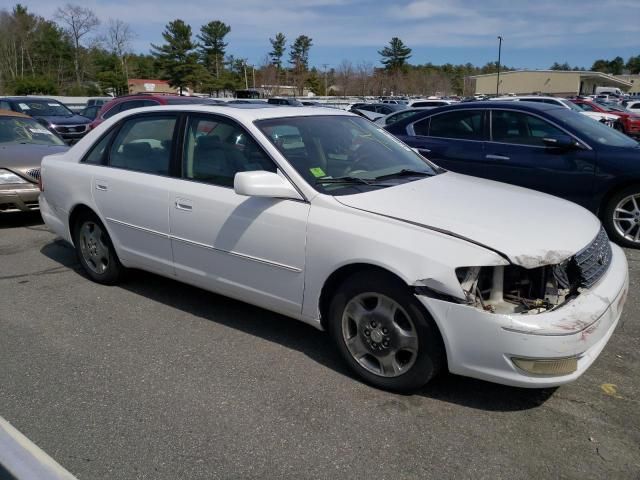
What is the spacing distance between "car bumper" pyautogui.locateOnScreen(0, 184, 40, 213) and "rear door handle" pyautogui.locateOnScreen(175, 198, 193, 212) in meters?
4.15

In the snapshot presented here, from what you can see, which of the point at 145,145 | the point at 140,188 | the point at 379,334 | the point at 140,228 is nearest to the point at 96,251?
the point at 140,228

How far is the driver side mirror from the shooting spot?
20.9 ft

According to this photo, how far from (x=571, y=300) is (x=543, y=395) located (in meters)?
0.65

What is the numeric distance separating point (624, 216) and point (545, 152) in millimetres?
1114

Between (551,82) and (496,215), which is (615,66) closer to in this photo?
(551,82)

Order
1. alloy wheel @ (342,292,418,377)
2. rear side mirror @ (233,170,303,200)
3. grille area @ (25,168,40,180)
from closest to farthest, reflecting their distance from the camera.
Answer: alloy wheel @ (342,292,418,377) < rear side mirror @ (233,170,303,200) < grille area @ (25,168,40,180)

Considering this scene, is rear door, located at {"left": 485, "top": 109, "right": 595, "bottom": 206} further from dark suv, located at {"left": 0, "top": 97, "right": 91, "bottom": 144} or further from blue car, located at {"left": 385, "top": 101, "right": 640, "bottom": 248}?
dark suv, located at {"left": 0, "top": 97, "right": 91, "bottom": 144}

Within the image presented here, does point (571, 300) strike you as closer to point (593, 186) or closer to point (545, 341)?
point (545, 341)

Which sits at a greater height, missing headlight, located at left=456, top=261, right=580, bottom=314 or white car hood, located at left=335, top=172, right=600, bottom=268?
white car hood, located at left=335, top=172, right=600, bottom=268

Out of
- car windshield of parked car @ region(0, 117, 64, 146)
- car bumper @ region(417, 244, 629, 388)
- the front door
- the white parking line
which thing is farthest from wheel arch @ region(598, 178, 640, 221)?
car windshield of parked car @ region(0, 117, 64, 146)

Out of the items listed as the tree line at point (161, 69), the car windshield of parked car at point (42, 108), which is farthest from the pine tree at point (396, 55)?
the car windshield of parked car at point (42, 108)

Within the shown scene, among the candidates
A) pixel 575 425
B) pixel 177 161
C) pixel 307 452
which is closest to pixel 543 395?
pixel 575 425

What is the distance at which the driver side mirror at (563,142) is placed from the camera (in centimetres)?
636

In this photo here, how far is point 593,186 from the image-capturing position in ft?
20.7
